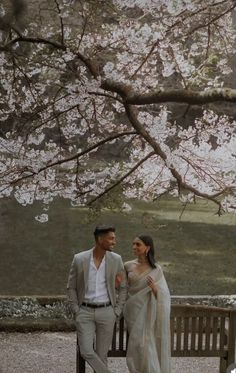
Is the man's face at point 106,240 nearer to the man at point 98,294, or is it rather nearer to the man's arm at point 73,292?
the man at point 98,294

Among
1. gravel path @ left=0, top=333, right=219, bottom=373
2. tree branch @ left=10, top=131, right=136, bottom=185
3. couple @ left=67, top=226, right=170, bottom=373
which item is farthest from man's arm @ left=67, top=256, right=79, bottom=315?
tree branch @ left=10, top=131, right=136, bottom=185

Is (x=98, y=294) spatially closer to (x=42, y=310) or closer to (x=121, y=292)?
(x=121, y=292)

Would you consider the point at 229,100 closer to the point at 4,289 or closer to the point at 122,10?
the point at 122,10

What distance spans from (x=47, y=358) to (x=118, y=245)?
101 centimetres

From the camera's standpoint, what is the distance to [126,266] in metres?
3.14

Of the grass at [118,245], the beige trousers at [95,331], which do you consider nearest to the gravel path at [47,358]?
the grass at [118,245]

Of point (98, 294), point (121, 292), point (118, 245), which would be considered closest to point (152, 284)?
point (121, 292)

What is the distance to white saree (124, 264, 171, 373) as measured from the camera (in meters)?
3.02

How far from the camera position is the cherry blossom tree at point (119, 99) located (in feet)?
13.1

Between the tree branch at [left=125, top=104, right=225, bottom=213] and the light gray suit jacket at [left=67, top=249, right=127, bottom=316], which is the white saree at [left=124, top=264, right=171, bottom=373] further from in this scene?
the tree branch at [left=125, top=104, right=225, bottom=213]

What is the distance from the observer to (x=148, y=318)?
119 inches

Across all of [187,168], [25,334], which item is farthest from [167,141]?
[25,334]

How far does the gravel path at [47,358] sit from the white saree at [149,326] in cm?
84

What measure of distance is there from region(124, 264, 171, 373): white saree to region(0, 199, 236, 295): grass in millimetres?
1396
